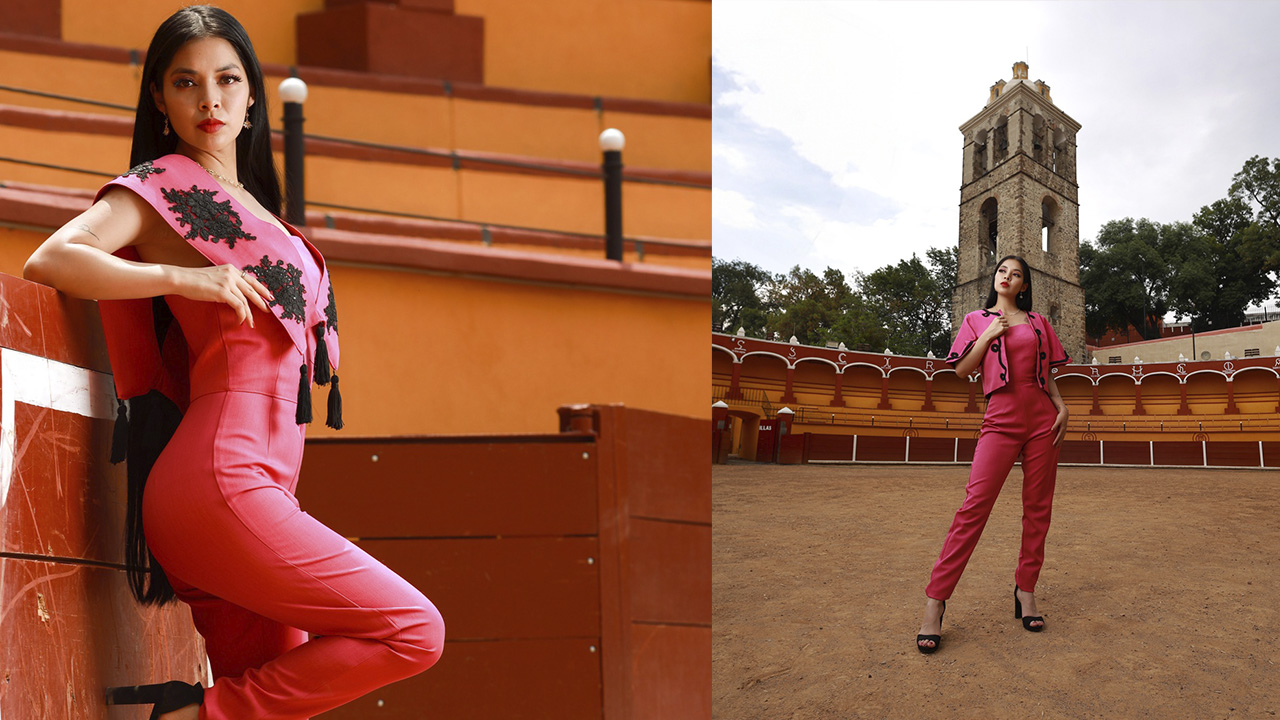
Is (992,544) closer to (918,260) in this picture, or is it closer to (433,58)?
(918,260)

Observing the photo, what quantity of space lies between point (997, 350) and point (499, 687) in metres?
1.28

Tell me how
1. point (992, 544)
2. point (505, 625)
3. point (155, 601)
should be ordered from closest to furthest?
point (155, 601)
point (505, 625)
point (992, 544)

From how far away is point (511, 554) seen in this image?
150 centimetres

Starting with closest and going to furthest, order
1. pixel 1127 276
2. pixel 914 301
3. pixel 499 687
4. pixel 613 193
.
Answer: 1. pixel 499 687
2. pixel 1127 276
3. pixel 914 301
4. pixel 613 193

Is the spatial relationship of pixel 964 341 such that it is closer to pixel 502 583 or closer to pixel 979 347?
pixel 979 347

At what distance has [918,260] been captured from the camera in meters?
1.80

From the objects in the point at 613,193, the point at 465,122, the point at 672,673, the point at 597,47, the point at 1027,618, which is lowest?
the point at 672,673

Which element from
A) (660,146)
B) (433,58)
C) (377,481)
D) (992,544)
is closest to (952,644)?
(992,544)

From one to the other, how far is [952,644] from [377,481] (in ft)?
4.09

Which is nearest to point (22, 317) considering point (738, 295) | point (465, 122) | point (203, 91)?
point (203, 91)

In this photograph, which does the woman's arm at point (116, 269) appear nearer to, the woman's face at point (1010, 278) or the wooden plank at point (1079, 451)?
the woman's face at point (1010, 278)

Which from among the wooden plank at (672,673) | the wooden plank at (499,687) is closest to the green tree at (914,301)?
the wooden plank at (672,673)

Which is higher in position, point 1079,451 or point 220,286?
point 220,286

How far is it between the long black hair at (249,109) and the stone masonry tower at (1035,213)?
4.78ft
